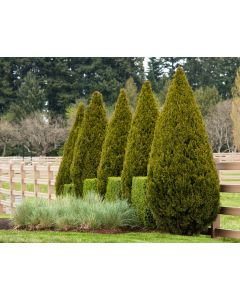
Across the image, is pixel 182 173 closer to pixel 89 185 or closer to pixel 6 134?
pixel 89 185

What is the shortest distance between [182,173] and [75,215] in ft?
6.21

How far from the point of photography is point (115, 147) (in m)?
10.8

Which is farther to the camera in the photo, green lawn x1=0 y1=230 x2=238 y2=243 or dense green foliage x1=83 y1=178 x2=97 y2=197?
dense green foliage x1=83 y1=178 x2=97 y2=197

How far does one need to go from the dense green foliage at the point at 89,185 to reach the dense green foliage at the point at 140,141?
141cm

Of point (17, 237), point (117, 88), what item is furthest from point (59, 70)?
point (17, 237)

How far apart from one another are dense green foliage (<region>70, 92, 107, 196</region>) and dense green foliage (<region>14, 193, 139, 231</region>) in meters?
2.18

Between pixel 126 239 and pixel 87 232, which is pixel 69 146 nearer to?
pixel 87 232

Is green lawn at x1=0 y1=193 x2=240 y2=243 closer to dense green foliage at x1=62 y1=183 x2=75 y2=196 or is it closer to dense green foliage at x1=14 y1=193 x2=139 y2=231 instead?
dense green foliage at x1=14 y1=193 x2=139 y2=231

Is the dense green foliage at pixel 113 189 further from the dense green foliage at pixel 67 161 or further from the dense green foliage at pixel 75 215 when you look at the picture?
the dense green foliage at pixel 67 161

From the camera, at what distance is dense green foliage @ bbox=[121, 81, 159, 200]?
31.9 ft

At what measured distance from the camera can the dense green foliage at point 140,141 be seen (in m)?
9.73

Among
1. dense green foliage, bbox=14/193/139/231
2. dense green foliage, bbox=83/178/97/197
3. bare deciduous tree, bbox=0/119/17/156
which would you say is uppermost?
bare deciduous tree, bbox=0/119/17/156

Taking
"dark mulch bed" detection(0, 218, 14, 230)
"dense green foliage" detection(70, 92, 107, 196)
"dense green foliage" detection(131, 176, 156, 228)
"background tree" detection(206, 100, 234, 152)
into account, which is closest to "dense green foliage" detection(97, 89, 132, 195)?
"dense green foliage" detection(70, 92, 107, 196)
